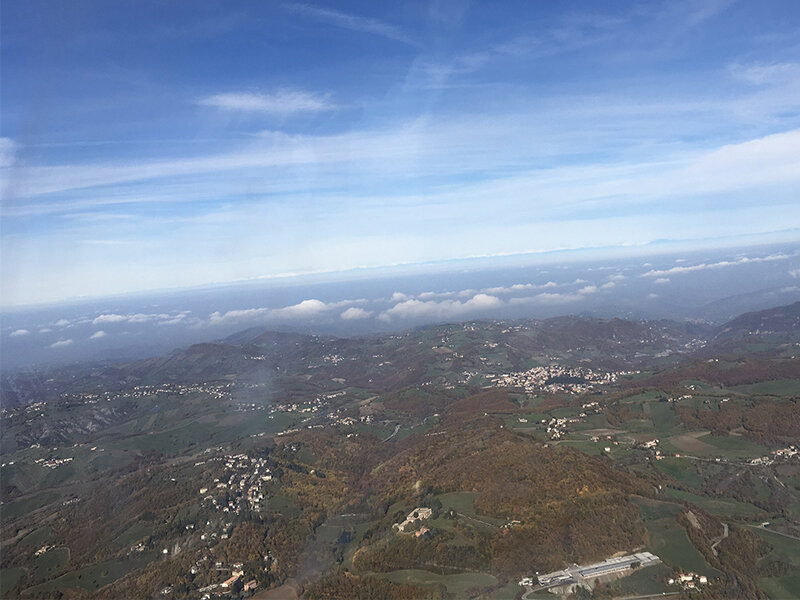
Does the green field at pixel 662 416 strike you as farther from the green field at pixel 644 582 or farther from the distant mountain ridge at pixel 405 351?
the distant mountain ridge at pixel 405 351

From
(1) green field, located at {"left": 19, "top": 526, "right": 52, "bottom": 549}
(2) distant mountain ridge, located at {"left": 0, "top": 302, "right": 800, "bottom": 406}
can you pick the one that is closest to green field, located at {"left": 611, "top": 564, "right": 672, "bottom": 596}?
(1) green field, located at {"left": 19, "top": 526, "right": 52, "bottom": 549}

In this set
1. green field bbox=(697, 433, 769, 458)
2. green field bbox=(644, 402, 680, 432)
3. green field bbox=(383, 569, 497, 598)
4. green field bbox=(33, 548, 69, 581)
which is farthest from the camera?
green field bbox=(644, 402, 680, 432)

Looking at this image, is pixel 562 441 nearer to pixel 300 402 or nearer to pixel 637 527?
pixel 637 527

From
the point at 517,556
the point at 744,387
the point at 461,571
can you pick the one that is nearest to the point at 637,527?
the point at 517,556

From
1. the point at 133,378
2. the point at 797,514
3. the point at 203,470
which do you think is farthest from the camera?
the point at 133,378

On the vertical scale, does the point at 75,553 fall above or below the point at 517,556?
below

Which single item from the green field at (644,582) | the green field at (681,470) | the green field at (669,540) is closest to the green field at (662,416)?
the green field at (681,470)

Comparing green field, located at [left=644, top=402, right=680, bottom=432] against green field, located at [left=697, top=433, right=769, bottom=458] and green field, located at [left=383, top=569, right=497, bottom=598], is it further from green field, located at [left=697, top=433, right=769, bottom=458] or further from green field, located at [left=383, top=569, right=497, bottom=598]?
green field, located at [left=383, top=569, right=497, bottom=598]

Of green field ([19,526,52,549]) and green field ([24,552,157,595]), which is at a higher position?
green field ([24,552,157,595])
